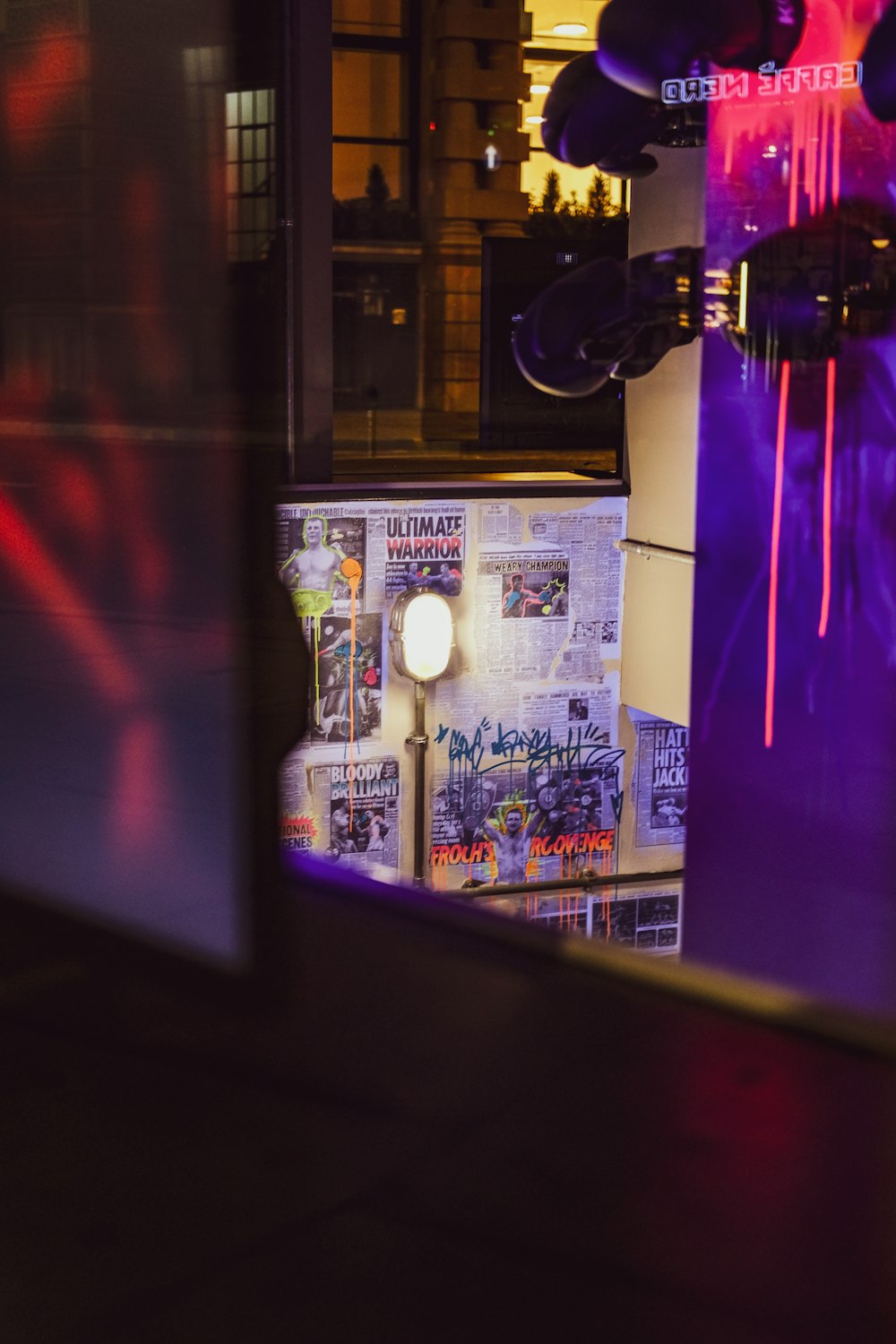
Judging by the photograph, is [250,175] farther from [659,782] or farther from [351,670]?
[659,782]

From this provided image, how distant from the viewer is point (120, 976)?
6.98 feet

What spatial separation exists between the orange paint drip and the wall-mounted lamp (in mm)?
110

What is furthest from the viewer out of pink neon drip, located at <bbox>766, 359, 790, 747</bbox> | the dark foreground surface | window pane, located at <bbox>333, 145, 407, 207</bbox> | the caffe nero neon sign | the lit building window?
window pane, located at <bbox>333, 145, 407, 207</bbox>

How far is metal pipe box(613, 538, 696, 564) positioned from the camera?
365 centimetres

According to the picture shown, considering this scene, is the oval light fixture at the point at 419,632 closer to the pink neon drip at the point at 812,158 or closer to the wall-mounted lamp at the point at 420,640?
the wall-mounted lamp at the point at 420,640

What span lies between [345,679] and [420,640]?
24 centimetres

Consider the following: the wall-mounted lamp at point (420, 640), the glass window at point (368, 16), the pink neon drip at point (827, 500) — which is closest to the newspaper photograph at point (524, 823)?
the wall-mounted lamp at point (420, 640)

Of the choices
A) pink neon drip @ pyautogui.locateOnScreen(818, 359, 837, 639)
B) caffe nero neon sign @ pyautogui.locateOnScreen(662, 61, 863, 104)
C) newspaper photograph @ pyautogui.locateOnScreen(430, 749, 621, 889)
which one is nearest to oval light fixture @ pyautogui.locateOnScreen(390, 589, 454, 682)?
newspaper photograph @ pyautogui.locateOnScreen(430, 749, 621, 889)

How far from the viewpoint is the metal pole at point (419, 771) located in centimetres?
398

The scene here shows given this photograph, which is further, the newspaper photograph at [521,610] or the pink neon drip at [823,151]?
the newspaper photograph at [521,610]

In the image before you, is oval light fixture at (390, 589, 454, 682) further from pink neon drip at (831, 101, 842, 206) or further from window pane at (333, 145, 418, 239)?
pink neon drip at (831, 101, 842, 206)

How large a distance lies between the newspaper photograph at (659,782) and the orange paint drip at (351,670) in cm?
84

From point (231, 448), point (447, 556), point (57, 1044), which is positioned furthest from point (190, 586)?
point (57, 1044)

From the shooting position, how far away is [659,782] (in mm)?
4141
